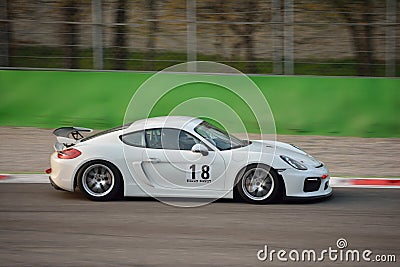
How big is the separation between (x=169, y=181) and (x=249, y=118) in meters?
5.33

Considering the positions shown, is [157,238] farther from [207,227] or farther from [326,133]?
[326,133]

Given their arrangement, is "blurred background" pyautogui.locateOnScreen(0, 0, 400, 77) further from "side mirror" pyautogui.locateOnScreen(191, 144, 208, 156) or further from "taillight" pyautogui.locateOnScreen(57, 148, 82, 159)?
"side mirror" pyautogui.locateOnScreen(191, 144, 208, 156)

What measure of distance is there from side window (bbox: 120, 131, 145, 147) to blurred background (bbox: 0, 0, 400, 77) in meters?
5.79

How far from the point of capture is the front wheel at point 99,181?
9609mm

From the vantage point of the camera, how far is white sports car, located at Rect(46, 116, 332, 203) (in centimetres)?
944

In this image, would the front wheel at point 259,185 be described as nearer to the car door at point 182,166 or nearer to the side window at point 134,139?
the car door at point 182,166

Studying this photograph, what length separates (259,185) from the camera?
9.51 metres

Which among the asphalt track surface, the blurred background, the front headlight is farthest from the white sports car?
the blurred background

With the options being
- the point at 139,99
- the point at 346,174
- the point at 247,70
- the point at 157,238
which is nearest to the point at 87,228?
the point at 157,238

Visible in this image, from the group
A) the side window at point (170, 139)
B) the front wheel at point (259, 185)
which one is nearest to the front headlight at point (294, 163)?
the front wheel at point (259, 185)

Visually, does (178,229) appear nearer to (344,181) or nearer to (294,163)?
(294,163)

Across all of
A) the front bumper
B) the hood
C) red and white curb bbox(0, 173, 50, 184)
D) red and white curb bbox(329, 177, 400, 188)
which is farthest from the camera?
red and white curb bbox(0, 173, 50, 184)

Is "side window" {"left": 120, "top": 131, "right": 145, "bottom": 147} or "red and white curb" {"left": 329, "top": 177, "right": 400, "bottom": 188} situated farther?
"red and white curb" {"left": 329, "top": 177, "right": 400, "bottom": 188}

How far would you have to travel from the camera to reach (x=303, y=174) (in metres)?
9.41
